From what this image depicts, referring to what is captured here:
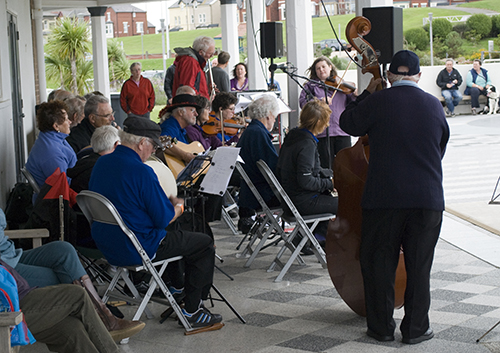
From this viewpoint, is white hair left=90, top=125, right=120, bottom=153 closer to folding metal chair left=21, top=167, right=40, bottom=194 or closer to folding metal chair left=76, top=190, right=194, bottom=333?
folding metal chair left=21, top=167, right=40, bottom=194

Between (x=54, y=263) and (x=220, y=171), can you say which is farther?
(x=220, y=171)

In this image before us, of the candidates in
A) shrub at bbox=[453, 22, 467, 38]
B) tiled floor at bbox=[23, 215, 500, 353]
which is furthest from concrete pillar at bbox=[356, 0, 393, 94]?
shrub at bbox=[453, 22, 467, 38]

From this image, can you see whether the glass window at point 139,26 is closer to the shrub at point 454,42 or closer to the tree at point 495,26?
the tree at point 495,26

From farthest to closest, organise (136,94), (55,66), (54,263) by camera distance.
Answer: (55,66), (136,94), (54,263)

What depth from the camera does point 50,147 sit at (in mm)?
4582

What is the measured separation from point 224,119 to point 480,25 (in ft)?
148

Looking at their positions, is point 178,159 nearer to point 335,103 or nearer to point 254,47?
point 335,103

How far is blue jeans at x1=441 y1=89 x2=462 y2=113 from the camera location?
1681 cm

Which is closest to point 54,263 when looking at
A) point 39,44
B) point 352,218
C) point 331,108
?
point 352,218

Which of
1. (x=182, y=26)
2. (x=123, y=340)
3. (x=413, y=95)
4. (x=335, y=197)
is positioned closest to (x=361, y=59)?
(x=413, y=95)

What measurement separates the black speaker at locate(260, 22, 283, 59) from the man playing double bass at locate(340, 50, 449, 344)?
4661mm

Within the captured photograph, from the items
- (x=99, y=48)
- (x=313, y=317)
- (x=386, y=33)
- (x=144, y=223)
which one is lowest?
(x=313, y=317)

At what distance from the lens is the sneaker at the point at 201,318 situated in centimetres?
354

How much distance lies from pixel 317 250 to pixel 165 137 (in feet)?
4.96
